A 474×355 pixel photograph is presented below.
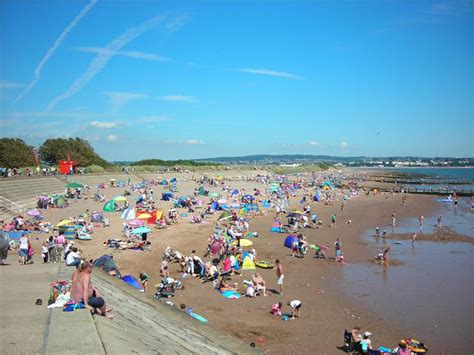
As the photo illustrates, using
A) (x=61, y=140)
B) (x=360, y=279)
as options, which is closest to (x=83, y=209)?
(x=360, y=279)

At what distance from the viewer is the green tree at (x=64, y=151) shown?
213 ft

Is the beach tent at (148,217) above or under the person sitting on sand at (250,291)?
above

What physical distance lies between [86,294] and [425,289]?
12.4 metres

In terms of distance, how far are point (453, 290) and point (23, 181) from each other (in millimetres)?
33949

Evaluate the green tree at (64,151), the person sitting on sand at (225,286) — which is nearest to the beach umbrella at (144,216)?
the person sitting on sand at (225,286)

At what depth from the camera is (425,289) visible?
47.2ft

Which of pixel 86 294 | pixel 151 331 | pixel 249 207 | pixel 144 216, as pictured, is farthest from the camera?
pixel 249 207

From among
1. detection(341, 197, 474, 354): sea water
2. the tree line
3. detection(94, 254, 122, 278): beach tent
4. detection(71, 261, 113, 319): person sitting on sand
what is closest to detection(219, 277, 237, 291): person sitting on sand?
detection(94, 254, 122, 278): beach tent

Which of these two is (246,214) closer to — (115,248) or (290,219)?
(290,219)

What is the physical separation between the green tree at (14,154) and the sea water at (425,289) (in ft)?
162

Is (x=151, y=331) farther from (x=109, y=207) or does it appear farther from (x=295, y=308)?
(x=109, y=207)

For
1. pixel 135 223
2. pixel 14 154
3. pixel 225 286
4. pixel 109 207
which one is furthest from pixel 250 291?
pixel 14 154

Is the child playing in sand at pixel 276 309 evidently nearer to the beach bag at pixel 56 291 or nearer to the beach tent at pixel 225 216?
the beach bag at pixel 56 291

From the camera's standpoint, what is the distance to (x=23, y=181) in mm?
34719
